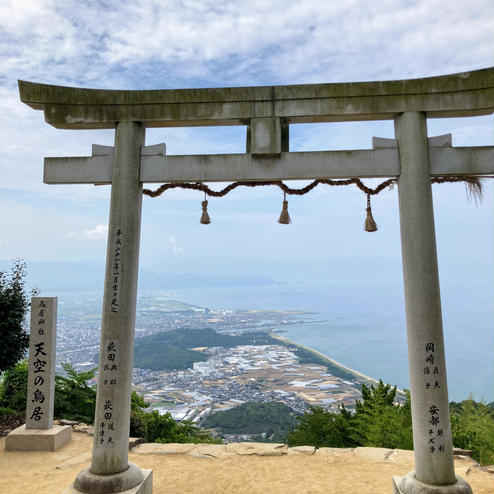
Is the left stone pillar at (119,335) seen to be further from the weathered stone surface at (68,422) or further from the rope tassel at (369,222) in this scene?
the weathered stone surface at (68,422)

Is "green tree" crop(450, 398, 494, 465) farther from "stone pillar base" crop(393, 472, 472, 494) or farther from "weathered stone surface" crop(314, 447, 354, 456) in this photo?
"stone pillar base" crop(393, 472, 472, 494)

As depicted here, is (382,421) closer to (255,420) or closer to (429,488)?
(429,488)

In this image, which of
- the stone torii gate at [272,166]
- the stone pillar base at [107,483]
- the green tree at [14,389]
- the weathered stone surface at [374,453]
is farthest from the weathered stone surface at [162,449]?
the green tree at [14,389]

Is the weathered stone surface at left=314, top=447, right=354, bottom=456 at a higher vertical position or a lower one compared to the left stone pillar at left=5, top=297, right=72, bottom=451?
lower

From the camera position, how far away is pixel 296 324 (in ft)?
364

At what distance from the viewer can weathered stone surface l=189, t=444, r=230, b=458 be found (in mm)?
6461

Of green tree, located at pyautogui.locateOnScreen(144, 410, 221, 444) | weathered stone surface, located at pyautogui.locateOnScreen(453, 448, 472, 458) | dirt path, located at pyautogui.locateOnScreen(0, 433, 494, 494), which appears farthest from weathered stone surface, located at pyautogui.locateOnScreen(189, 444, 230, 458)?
weathered stone surface, located at pyautogui.locateOnScreen(453, 448, 472, 458)

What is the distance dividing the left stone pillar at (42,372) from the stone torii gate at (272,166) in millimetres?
3453

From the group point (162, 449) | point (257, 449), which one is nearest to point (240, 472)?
point (257, 449)

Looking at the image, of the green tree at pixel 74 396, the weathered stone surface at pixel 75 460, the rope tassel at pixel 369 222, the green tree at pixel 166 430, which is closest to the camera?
the rope tassel at pixel 369 222

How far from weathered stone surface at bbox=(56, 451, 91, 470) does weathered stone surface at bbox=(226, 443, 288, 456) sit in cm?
246

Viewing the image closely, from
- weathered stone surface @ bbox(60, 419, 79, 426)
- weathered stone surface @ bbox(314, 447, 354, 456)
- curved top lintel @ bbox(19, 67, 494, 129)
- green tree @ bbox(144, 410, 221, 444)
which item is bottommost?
green tree @ bbox(144, 410, 221, 444)

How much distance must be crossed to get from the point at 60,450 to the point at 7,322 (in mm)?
2793

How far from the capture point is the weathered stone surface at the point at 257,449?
651cm
